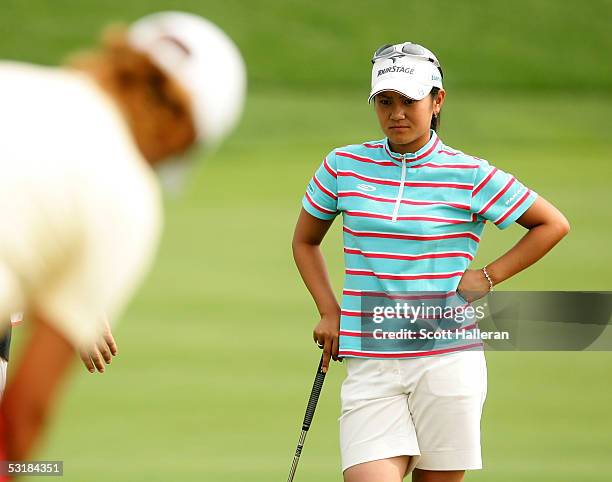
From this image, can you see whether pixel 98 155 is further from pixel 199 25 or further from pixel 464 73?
pixel 464 73

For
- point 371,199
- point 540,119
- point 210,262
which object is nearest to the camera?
point 371,199

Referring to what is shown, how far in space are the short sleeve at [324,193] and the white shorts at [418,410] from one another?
0.48 meters

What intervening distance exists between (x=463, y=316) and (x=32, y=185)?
2306 millimetres

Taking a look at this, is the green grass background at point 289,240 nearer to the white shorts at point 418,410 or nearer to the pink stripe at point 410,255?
the white shorts at point 418,410

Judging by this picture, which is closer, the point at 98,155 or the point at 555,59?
the point at 98,155

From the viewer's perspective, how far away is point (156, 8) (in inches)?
1309

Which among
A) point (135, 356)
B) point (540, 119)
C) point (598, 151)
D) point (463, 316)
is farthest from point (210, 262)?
point (540, 119)

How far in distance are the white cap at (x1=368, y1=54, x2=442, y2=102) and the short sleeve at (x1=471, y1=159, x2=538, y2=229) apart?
283 millimetres

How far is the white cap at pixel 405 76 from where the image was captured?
4035mm

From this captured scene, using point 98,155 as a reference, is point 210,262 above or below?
above

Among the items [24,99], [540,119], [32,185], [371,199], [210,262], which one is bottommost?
[32,185]

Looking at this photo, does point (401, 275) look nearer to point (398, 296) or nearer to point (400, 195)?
point (398, 296)

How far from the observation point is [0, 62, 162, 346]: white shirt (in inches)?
76.5

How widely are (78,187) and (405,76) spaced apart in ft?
7.31
